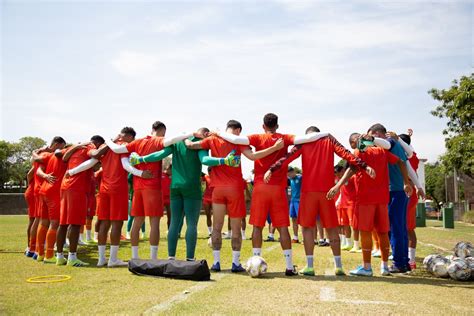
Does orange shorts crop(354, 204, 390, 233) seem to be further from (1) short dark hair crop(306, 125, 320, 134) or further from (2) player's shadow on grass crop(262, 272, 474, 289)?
(1) short dark hair crop(306, 125, 320, 134)

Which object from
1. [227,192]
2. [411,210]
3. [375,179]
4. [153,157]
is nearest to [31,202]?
[153,157]

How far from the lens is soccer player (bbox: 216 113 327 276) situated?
7.50m

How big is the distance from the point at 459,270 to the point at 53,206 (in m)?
8.11

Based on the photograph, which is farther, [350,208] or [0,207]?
[0,207]

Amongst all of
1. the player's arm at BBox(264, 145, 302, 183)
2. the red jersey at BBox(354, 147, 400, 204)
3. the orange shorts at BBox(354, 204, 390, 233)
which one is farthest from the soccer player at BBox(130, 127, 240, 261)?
the orange shorts at BBox(354, 204, 390, 233)

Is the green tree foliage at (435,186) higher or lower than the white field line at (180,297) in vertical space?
higher

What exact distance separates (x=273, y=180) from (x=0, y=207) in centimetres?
5304

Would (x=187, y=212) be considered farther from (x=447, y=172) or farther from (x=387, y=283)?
(x=447, y=172)

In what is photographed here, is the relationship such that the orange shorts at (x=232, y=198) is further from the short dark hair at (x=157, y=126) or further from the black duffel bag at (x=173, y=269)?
the short dark hair at (x=157, y=126)

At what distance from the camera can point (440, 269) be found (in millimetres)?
7539

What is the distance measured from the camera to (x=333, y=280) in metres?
6.89

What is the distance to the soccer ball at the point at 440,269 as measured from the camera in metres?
7.49

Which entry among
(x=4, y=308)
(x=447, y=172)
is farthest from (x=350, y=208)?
(x=447, y=172)

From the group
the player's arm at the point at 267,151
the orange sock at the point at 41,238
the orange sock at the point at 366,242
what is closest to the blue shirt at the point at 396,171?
the orange sock at the point at 366,242
